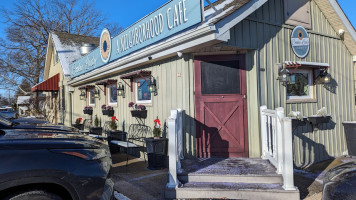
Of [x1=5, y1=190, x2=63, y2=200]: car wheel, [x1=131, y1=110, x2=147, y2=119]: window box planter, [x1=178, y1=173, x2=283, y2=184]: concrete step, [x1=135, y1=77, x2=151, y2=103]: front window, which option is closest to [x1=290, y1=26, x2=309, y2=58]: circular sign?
[x1=178, y1=173, x2=283, y2=184]: concrete step

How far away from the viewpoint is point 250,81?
530cm

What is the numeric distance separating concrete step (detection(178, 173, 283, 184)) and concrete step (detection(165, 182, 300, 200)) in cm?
10

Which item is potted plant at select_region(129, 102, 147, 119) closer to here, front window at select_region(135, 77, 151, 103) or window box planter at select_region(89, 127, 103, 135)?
front window at select_region(135, 77, 151, 103)

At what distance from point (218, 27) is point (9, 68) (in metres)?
27.6

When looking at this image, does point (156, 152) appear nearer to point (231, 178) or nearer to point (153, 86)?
point (153, 86)

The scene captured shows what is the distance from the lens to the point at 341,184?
2.53 m

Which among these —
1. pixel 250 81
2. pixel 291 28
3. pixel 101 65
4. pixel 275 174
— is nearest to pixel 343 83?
pixel 291 28

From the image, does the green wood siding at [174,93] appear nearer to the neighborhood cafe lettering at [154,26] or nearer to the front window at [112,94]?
the neighborhood cafe lettering at [154,26]

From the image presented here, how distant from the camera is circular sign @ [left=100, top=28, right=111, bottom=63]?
27.4 ft

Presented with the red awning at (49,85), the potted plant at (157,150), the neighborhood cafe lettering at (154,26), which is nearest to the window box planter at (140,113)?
the potted plant at (157,150)

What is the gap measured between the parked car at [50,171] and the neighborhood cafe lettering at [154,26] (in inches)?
135

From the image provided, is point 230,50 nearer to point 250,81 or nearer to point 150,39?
point 250,81

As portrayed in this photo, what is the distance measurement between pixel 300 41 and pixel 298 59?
1.50 feet

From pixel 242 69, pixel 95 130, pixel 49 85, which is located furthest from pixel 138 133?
pixel 49 85
